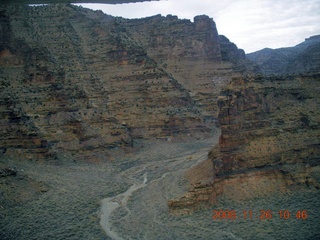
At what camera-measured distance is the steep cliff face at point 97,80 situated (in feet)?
144

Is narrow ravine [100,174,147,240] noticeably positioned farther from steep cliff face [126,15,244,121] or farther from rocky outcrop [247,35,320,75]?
steep cliff face [126,15,244,121]

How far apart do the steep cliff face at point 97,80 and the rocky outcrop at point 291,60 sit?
43.4 feet

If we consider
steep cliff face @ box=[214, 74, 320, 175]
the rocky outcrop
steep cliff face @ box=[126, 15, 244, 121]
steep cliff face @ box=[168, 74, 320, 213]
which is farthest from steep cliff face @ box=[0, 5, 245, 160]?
steep cliff face @ box=[214, 74, 320, 175]

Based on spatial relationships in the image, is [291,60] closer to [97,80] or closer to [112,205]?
[97,80]

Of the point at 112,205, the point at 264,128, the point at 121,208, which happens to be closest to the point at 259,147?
the point at 264,128

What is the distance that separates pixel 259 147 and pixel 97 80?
123 ft

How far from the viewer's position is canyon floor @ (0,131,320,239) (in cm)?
2194

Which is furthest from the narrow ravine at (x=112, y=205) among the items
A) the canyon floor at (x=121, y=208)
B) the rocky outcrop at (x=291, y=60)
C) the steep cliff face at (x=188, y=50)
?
the steep cliff face at (x=188, y=50)

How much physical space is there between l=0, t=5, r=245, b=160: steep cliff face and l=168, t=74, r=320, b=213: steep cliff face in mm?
21162

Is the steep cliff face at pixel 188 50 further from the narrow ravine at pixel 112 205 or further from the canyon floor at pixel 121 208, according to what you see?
the narrow ravine at pixel 112 205

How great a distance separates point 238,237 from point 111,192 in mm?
15205

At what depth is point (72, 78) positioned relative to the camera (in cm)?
5544

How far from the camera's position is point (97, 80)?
58.3 meters

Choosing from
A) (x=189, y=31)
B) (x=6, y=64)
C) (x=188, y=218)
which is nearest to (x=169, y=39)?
(x=189, y=31)
